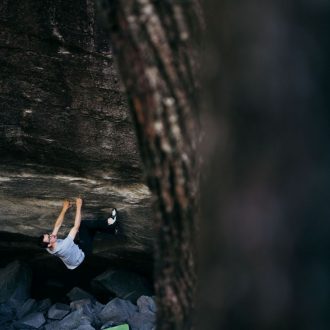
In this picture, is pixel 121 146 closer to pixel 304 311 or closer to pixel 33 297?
pixel 33 297

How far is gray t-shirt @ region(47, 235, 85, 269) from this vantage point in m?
6.40

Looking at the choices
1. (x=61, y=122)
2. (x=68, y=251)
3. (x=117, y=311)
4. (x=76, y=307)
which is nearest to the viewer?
(x=61, y=122)

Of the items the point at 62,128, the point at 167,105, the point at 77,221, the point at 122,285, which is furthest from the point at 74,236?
the point at 167,105

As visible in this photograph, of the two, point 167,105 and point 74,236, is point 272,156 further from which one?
point 74,236

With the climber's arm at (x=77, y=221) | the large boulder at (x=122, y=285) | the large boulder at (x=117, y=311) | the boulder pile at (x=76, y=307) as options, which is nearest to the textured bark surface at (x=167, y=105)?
the climber's arm at (x=77, y=221)

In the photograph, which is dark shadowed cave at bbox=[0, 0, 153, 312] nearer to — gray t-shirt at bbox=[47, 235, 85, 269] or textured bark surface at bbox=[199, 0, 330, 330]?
gray t-shirt at bbox=[47, 235, 85, 269]

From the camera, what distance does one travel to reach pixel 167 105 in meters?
1.54

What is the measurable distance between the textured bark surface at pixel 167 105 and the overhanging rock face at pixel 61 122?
11.0 feet

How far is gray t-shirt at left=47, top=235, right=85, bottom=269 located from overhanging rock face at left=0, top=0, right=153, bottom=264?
1.38 feet

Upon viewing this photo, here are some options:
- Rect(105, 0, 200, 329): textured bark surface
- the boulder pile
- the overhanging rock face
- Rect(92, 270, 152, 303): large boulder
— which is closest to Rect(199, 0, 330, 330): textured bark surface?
Rect(105, 0, 200, 329): textured bark surface

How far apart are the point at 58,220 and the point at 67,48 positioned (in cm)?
232

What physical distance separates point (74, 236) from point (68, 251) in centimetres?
18

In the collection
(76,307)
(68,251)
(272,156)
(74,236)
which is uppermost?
(272,156)

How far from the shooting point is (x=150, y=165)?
165cm
